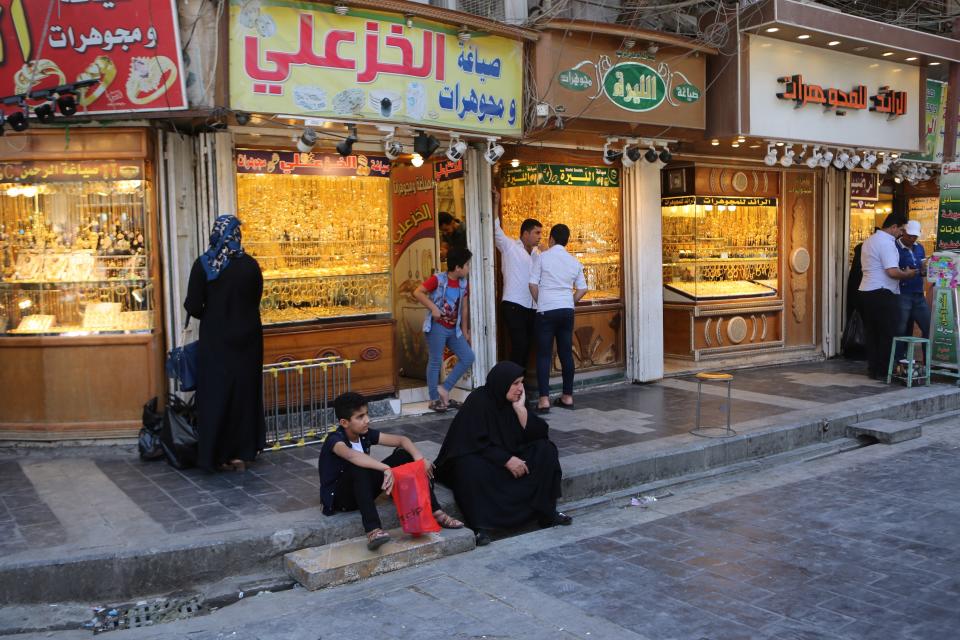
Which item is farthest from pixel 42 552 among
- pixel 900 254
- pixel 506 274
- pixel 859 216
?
pixel 859 216

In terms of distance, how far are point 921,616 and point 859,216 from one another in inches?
419

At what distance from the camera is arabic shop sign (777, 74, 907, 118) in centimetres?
1078

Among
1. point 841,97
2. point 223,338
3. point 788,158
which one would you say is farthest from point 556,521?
point 841,97

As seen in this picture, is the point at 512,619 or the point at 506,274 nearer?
the point at 512,619

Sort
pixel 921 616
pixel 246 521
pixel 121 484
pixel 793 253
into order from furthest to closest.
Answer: pixel 793 253 < pixel 121 484 < pixel 246 521 < pixel 921 616

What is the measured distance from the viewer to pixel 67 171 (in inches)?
303

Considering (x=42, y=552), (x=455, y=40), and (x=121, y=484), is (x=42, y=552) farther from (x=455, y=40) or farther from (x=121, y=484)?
(x=455, y=40)

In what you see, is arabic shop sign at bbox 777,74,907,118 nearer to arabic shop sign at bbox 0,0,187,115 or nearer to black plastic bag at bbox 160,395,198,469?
arabic shop sign at bbox 0,0,187,115

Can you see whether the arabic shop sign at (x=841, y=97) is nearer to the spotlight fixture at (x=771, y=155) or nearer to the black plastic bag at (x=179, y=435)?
the spotlight fixture at (x=771, y=155)

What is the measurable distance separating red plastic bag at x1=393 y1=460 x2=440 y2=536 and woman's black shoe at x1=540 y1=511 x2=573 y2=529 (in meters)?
1.00

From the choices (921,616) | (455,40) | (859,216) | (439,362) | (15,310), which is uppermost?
(455,40)

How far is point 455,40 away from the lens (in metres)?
8.41

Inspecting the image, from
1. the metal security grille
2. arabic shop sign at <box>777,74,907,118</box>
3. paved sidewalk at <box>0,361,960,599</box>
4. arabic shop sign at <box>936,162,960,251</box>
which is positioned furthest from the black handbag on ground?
arabic shop sign at <box>936,162,960,251</box>

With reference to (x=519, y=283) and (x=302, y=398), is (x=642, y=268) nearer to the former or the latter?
(x=519, y=283)
